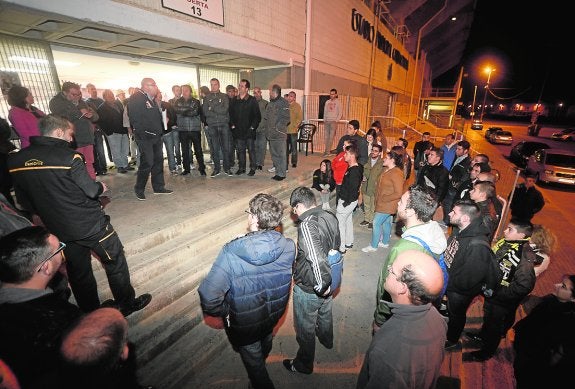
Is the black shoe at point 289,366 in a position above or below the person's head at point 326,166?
below

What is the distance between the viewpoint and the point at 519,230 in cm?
303

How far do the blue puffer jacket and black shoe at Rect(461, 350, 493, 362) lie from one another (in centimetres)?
271

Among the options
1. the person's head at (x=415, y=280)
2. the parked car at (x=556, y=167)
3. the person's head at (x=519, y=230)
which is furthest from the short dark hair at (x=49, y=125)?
the parked car at (x=556, y=167)

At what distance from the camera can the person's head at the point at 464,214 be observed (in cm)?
302

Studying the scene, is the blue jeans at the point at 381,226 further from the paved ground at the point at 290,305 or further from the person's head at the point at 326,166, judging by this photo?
the person's head at the point at 326,166

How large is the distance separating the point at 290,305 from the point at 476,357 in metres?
2.47

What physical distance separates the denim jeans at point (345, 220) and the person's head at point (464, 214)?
1.95m

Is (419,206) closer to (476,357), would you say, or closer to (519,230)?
(519,230)

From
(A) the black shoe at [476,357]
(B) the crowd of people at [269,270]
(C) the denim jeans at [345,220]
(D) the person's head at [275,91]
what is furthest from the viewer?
(D) the person's head at [275,91]

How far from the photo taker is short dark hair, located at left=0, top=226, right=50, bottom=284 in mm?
1555

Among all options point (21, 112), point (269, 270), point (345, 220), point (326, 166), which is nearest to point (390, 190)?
point (345, 220)

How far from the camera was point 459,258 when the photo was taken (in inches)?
117

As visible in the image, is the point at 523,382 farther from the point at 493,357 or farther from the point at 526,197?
the point at 526,197

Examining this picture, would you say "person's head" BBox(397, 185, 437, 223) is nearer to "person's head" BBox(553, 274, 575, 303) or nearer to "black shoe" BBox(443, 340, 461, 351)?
"person's head" BBox(553, 274, 575, 303)
